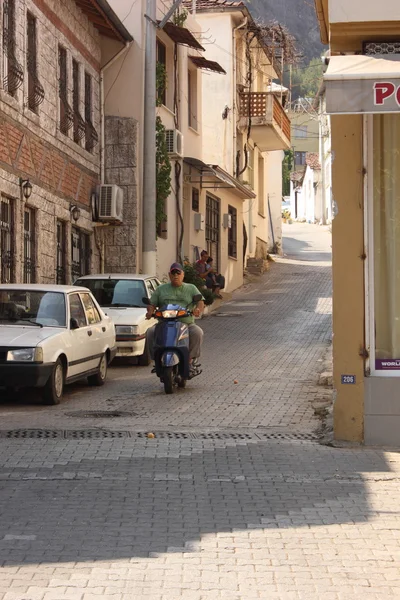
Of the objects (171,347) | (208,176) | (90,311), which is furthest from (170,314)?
(208,176)

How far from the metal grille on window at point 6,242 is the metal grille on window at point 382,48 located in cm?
1007

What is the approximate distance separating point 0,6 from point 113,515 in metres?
13.2

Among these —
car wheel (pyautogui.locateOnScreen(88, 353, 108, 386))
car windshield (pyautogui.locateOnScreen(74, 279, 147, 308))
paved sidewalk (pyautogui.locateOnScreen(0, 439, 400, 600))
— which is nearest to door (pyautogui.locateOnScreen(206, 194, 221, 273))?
car windshield (pyautogui.locateOnScreen(74, 279, 147, 308))

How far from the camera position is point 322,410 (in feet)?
41.9

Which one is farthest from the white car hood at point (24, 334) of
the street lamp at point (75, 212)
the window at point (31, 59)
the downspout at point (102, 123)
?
the downspout at point (102, 123)

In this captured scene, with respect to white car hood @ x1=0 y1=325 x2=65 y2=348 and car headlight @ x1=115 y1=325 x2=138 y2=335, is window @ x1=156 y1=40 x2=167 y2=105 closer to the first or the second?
car headlight @ x1=115 y1=325 x2=138 y2=335

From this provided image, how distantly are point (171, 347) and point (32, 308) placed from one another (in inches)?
74.2

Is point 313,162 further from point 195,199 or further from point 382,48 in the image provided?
point 382,48

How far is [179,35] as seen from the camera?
28.3m

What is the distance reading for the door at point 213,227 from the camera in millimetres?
34062

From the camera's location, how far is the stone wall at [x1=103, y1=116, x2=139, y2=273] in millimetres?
26609

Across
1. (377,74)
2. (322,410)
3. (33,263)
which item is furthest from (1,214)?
(377,74)

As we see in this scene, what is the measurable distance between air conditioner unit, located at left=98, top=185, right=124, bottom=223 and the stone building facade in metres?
0.27

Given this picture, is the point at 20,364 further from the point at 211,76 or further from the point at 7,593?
the point at 211,76
